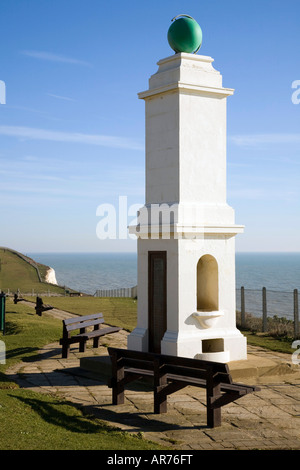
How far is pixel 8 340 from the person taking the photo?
47.6 ft

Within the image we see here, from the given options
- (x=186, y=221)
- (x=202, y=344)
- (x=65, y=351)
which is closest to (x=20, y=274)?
(x=65, y=351)

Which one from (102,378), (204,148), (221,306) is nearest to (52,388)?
(102,378)

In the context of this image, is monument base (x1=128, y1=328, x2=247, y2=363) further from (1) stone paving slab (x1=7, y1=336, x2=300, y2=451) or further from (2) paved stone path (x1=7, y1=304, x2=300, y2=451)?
(1) stone paving slab (x1=7, y1=336, x2=300, y2=451)

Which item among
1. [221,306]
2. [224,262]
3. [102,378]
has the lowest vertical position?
[102,378]

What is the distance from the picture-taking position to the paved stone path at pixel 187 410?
727 cm

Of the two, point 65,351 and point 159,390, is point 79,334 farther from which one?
point 159,390

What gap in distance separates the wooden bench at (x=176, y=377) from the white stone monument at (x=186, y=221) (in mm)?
1585

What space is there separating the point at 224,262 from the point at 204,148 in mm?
2275

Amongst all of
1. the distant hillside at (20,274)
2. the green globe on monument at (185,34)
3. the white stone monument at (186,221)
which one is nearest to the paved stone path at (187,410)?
the white stone monument at (186,221)

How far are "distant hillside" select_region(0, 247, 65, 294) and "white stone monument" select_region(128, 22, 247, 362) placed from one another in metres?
32.8

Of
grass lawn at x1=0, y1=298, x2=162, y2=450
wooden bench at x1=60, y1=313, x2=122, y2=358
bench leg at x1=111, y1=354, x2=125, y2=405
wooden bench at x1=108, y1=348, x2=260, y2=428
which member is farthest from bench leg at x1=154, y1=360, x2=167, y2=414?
wooden bench at x1=60, y1=313, x2=122, y2=358

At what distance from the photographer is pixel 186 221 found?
10797 millimetres

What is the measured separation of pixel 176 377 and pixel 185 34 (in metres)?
6.61
